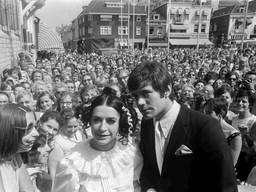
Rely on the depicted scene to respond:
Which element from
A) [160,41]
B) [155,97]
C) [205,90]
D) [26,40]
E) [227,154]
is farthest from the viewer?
[160,41]

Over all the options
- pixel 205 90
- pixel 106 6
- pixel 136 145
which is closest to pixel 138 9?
pixel 106 6

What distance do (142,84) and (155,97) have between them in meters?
0.13

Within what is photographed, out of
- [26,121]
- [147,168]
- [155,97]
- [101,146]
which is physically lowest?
[147,168]

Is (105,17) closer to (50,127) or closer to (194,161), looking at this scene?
(50,127)

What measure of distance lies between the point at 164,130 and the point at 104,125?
1.42 feet

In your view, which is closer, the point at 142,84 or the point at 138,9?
the point at 142,84

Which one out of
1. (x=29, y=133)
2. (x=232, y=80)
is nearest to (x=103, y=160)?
(x=29, y=133)

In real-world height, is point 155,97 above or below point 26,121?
above

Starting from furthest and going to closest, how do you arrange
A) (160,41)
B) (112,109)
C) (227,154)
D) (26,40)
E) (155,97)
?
(160,41), (26,40), (112,109), (155,97), (227,154)

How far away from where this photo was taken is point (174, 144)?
1.74m

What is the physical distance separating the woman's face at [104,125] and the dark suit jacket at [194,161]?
0.90 feet

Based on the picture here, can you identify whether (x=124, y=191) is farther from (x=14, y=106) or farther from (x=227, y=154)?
(x=14, y=106)

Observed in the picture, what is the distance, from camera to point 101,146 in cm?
197

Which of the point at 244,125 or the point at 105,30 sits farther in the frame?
the point at 105,30
